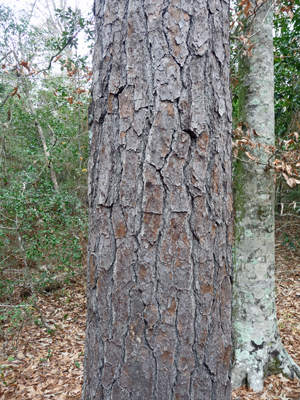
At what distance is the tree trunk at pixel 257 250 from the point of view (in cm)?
277

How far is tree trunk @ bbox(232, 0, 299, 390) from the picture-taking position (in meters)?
2.77

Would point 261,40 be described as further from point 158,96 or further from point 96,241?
point 96,241

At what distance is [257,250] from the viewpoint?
277 centimetres

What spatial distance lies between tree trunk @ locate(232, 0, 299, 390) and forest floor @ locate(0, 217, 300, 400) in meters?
0.22

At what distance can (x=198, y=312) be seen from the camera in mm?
940

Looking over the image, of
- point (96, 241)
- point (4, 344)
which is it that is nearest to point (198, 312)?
point (96, 241)

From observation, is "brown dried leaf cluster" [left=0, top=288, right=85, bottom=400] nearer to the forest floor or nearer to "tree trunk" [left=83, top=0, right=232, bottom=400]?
the forest floor

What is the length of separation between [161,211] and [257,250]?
84.8 inches

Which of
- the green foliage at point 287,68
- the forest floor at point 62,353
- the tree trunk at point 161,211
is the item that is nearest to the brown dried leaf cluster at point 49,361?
the forest floor at point 62,353

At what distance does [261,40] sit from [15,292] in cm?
542

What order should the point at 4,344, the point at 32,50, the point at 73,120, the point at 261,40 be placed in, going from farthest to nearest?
the point at 73,120 < the point at 32,50 < the point at 4,344 < the point at 261,40

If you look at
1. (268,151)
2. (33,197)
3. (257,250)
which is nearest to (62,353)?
(33,197)

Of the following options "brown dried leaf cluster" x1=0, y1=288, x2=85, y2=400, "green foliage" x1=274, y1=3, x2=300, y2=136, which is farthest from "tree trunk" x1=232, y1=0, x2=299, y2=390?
"green foliage" x1=274, y1=3, x2=300, y2=136

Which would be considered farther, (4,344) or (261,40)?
(4,344)
